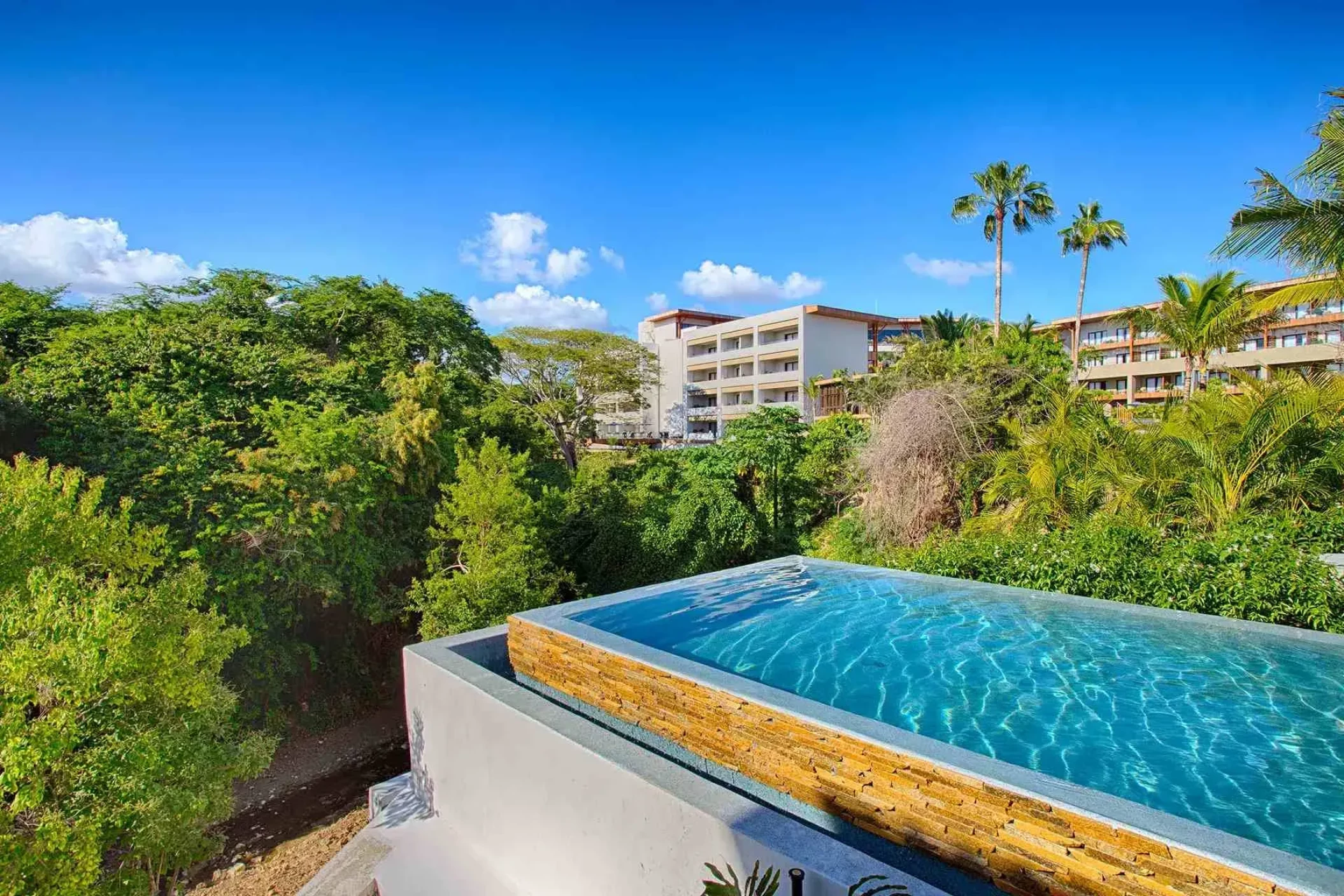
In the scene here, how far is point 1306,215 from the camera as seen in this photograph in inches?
294

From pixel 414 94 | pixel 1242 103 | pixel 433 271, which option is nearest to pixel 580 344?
pixel 433 271

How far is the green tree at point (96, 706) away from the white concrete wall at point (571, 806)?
151 cm

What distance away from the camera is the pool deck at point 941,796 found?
101 inches

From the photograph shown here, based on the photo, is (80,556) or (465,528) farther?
(465,528)

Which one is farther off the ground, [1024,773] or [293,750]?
[1024,773]

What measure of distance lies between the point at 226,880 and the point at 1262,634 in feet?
35.3

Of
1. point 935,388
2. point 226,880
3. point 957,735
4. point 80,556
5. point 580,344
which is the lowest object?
point 226,880

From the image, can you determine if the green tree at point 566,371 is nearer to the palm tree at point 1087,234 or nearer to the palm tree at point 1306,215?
the palm tree at point 1087,234

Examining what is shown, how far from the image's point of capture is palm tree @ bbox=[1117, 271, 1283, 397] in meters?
17.5

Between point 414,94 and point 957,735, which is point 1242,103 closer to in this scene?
Answer: point 957,735

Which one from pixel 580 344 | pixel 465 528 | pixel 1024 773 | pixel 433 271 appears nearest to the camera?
pixel 1024 773

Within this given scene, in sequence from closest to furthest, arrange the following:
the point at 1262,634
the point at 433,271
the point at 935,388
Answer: the point at 1262,634, the point at 935,388, the point at 433,271

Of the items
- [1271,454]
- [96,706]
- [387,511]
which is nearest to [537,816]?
[96,706]

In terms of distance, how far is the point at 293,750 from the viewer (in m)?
9.91
